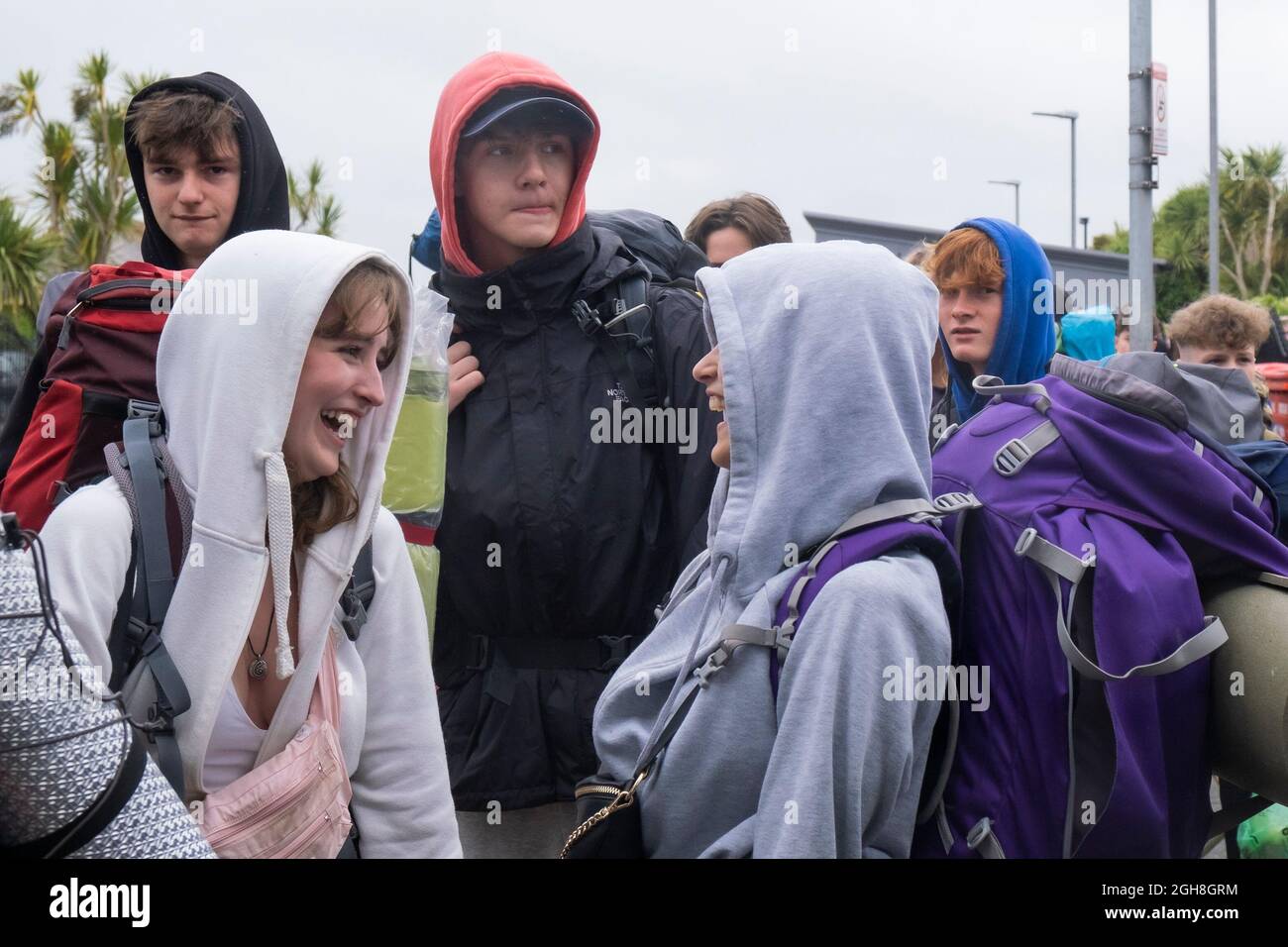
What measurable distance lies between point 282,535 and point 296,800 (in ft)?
1.37

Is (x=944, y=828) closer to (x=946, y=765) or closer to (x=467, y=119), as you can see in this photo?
(x=946, y=765)

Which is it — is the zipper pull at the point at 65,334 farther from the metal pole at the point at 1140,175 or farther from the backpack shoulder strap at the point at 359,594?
the metal pole at the point at 1140,175

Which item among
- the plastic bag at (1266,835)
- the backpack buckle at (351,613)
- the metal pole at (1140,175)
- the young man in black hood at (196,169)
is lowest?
the plastic bag at (1266,835)

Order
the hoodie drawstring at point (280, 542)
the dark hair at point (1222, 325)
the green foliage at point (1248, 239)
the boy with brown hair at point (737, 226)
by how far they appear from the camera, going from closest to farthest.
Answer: the hoodie drawstring at point (280, 542)
the boy with brown hair at point (737, 226)
the dark hair at point (1222, 325)
the green foliage at point (1248, 239)

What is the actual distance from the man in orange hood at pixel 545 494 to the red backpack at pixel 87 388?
0.88 metres

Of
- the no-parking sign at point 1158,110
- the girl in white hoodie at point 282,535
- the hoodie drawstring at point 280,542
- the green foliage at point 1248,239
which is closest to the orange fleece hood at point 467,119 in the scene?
the girl in white hoodie at point 282,535

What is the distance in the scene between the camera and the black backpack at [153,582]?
198 cm

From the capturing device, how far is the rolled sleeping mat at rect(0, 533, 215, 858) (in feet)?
4.74

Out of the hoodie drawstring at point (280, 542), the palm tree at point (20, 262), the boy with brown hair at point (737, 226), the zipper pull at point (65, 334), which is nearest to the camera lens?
the hoodie drawstring at point (280, 542)

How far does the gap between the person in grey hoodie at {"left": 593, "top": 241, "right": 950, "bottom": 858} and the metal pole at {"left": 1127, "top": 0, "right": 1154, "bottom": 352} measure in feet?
19.9

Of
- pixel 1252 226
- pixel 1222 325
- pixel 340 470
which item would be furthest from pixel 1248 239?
pixel 340 470

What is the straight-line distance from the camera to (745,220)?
4.88 m

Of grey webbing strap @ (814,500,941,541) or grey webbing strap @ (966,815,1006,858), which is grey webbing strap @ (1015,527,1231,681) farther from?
grey webbing strap @ (966,815,1006,858)

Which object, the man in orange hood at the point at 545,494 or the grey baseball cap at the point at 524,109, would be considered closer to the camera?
the man in orange hood at the point at 545,494
